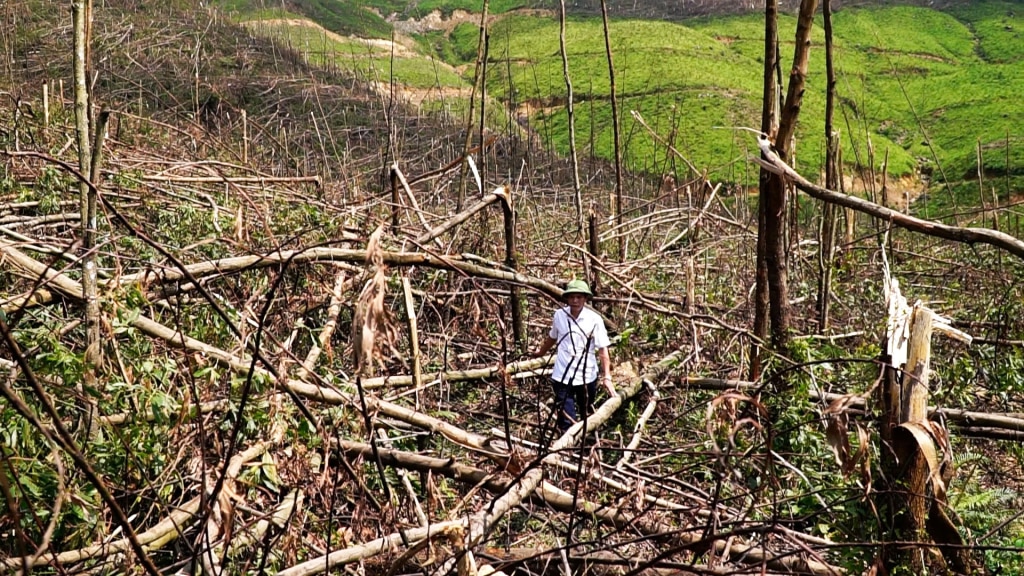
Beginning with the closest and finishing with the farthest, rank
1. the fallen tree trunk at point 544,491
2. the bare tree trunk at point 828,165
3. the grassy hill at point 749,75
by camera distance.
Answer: the fallen tree trunk at point 544,491 < the bare tree trunk at point 828,165 < the grassy hill at point 749,75

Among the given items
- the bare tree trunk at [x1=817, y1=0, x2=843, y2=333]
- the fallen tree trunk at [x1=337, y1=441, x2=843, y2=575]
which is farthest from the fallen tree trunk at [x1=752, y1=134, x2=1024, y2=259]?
the bare tree trunk at [x1=817, y1=0, x2=843, y2=333]

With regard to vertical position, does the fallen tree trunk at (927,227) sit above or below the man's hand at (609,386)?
above

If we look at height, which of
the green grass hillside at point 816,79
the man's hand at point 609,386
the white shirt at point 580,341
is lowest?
the man's hand at point 609,386

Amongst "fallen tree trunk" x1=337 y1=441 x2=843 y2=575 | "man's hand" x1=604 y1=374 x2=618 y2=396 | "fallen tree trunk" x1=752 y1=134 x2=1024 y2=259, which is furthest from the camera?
"man's hand" x1=604 y1=374 x2=618 y2=396

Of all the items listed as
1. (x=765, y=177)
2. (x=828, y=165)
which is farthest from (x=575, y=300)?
(x=828, y=165)

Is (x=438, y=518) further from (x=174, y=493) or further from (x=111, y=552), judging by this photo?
(x=111, y=552)

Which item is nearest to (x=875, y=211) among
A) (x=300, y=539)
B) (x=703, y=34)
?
(x=300, y=539)

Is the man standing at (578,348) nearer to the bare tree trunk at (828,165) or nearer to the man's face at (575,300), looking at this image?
the man's face at (575,300)

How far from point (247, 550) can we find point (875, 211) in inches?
84.1

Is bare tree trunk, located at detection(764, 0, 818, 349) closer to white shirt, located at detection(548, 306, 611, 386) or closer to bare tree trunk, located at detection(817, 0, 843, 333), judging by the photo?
white shirt, located at detection(548, 306, 611, 386)

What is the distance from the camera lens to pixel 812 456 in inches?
121

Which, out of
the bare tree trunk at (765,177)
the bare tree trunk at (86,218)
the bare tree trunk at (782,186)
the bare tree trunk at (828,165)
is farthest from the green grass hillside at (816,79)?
the bare tree trunk at (86,218)

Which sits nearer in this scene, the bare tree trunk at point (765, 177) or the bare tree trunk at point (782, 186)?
the bare tree trunk at point (782, 186)

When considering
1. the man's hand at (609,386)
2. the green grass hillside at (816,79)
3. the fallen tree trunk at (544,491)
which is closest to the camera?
the fallen tree trunk at (544,491)
